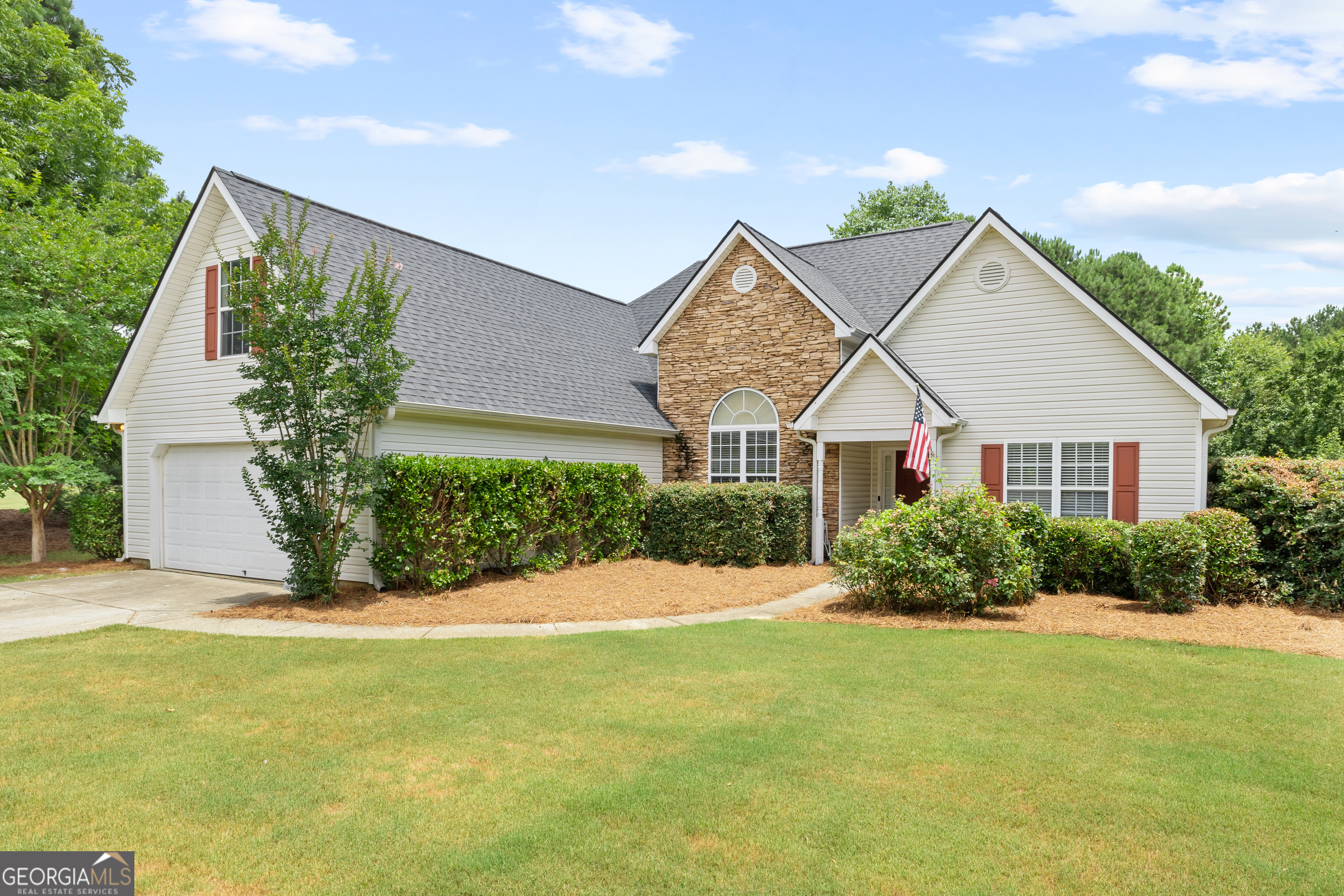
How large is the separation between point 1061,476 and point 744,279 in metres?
8.00

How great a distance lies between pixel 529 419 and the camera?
48.3 feet

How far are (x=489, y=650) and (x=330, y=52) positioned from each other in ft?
36.3

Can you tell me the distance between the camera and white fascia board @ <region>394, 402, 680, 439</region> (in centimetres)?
1270

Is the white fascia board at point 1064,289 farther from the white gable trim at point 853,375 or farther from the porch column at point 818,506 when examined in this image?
the porch column at point 818,506

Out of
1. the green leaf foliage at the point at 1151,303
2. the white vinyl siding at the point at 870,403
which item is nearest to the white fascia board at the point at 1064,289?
the white vinyl siding at the point at 870,403

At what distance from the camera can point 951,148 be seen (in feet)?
46.4

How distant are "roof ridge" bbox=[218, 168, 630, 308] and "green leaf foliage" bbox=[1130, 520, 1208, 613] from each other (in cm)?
1310

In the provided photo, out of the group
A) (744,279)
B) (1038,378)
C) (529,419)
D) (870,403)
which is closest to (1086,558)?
(1038,378)

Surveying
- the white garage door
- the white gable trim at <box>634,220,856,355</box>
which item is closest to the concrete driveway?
the white garage door

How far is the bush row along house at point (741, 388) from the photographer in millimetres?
14000

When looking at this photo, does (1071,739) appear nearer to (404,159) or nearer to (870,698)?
(870,698)

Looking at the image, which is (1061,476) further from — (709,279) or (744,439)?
(709,279)

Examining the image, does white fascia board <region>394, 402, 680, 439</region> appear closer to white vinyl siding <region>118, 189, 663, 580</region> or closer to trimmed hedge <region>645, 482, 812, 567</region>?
white vinyl siding <region>118, 189, 663, 580</region>

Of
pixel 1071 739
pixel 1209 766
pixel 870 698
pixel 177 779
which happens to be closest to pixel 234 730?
pixel 177 779
